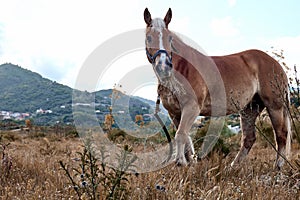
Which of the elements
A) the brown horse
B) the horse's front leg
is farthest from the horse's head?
the horse's front leg

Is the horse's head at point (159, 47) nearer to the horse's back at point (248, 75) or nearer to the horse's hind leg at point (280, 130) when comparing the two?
the horse's back at point (248, 75)

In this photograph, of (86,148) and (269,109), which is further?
(269,109)

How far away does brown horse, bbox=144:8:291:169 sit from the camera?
411cm

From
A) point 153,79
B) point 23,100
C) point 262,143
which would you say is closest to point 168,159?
point 153,79

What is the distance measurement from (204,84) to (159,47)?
2.94 ft

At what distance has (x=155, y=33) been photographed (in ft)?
13.8

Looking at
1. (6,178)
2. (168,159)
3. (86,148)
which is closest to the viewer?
(86,148)

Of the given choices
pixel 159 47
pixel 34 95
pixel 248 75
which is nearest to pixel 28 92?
pixel 34 95

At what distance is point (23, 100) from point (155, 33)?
12204cm

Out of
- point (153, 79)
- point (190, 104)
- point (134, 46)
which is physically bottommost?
point (190, 104)

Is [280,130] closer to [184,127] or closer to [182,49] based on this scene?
[184,127]

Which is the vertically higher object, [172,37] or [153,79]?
[172,37]

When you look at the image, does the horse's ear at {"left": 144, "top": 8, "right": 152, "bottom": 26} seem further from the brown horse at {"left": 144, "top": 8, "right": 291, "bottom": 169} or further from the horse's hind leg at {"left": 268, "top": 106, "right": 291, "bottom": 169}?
the horse's hind leg at {"left": 268, "top": 106, "right": 291, "bottom": 169}

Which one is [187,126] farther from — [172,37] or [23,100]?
[23,100]
